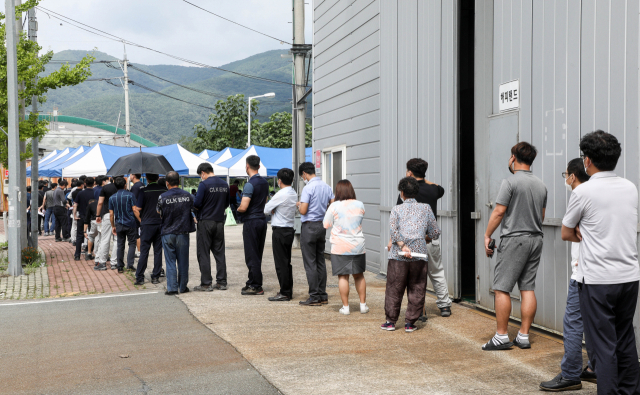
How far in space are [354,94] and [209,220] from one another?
4640 millimetres

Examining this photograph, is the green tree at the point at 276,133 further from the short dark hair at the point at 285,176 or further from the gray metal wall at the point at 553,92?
the gray metal wall at the point at 553,92

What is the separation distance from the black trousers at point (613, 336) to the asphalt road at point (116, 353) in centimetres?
243

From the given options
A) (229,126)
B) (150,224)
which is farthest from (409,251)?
(229,126)

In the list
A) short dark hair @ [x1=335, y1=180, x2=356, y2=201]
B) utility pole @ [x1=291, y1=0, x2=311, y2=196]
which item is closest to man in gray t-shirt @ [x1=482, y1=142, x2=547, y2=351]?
short dark hair @ [x1=335, y1=180, x2=356, y2=201]

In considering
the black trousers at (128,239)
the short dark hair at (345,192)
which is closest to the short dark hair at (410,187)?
the short dark hair at (345,192)

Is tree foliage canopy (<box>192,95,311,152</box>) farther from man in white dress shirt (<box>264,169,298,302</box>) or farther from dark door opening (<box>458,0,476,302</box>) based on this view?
man in white dress shirt (<box>264,169,298,302</box>)

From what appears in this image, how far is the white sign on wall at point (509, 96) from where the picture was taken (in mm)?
7105

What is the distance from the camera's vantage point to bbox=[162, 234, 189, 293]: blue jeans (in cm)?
952

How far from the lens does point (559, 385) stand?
4812 mm

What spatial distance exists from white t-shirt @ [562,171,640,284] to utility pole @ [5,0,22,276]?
10751 mm

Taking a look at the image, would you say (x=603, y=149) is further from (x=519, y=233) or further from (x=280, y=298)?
(x=280, y=298)

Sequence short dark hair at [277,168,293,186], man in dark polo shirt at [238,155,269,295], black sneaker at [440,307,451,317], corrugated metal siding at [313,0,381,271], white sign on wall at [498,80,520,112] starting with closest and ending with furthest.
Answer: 1. white sign on wall at [498,80,520,112]
2. black sneaker at [440,307,451,317]
3. short dark hair at [277,168,293,186]
4. man in dark polo shirt at [238,155,269,295]
5. corrugated metal siding at [313,0,381,271]

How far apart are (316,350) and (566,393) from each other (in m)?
2.37

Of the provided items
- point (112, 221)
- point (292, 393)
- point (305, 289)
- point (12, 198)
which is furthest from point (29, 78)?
point (292, 393)
